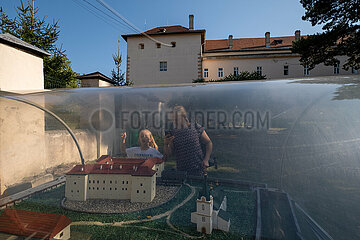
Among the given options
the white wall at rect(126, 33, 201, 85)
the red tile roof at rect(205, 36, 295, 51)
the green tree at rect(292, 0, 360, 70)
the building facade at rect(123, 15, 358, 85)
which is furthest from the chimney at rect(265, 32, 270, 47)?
the green tree at rect(292, 0, 360, 70)

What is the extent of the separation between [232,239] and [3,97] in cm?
161

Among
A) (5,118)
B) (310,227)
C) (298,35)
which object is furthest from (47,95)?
(298,35)

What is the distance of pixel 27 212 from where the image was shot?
961mm

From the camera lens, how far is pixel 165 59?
22297 millimetres

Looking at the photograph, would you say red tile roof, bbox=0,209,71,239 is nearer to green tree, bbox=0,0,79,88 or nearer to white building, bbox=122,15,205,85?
green tree, bbox=0,0,79,88

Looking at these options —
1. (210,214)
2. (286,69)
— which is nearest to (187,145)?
(210,214)

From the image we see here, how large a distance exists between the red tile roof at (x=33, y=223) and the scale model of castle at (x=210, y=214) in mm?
576

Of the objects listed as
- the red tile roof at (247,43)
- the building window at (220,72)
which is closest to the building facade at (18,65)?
the building window at (220,72)

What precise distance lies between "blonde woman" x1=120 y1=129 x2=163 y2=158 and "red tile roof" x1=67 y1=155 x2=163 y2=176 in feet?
0.08

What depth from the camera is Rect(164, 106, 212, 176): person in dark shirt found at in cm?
84

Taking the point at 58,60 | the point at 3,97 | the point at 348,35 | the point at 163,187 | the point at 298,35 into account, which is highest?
the point at 298,35

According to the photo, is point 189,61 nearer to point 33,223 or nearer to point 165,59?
point 165,59

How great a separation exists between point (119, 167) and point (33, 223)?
0.47m

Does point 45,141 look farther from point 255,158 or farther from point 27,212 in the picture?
point 255,158
